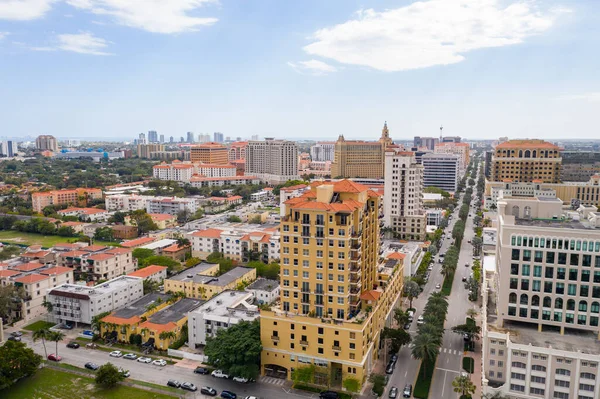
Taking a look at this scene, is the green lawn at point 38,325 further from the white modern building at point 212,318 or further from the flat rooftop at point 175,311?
the white modern building at point 212,318

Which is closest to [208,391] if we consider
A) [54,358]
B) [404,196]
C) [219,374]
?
[219,374]

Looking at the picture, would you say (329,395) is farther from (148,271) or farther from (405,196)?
(405,196)

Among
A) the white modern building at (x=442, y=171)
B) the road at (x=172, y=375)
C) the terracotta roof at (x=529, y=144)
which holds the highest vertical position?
the terracotta roof at (x=529, y=144)

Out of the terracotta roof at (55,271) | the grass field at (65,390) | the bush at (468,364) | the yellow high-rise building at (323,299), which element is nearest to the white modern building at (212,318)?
the yellow high-rise building at (323,299)

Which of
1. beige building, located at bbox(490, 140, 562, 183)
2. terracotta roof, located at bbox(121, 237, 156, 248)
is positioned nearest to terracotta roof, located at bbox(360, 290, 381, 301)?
terracotta roof, located at bbox(121, 237, 156, 248)

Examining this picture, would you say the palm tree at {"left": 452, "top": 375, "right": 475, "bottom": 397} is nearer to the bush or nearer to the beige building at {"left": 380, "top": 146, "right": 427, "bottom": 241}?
the bush

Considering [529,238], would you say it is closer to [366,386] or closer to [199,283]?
[366,386]

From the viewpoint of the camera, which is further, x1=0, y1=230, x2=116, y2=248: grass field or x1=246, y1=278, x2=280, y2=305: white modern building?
x1=0, y1=230, x2=116, y2=248: grass field
